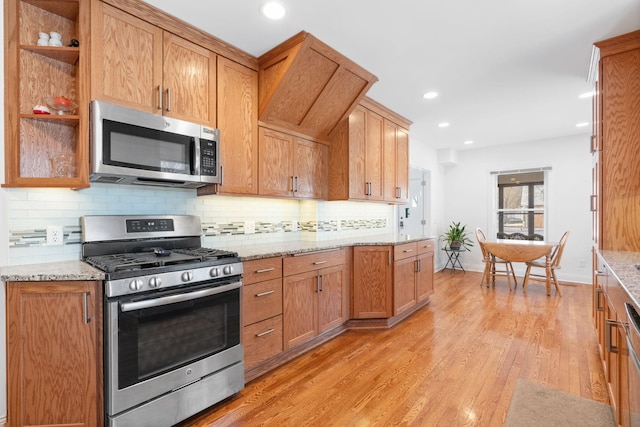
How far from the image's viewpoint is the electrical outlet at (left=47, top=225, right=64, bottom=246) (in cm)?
190

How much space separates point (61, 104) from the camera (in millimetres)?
1820

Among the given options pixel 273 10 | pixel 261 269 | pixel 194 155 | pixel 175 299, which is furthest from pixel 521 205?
pixel 175 299

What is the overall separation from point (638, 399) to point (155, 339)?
203 centimetres

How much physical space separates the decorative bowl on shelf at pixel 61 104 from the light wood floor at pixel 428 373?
6.40ft

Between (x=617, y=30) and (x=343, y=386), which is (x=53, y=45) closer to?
(x=343, y=386)

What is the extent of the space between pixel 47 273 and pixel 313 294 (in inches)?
70.2

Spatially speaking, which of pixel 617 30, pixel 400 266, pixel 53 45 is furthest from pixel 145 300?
pixel 617 30

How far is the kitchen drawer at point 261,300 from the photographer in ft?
7.29

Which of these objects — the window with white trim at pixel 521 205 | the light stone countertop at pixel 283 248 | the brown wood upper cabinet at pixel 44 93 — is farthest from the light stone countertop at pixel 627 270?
the window with white trim at pixel 521 205

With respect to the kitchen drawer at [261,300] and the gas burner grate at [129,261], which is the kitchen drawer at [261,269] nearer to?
the kitchen drawer at [261,300]

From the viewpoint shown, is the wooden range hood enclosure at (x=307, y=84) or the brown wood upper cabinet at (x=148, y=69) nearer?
the brown wood upper cabinet at (x=148, y=69)

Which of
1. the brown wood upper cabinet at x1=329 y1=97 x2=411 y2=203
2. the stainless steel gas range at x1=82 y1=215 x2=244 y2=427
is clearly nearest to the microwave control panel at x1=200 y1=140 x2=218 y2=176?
the stainless steel gas range at x1=82 y1=215 x2=244 y2=427

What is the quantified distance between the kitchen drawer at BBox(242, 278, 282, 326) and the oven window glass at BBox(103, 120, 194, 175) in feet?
3.07

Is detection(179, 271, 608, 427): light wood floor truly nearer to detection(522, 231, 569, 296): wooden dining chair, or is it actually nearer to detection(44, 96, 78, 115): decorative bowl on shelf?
detection(522, 231, 569, 296): wooden dining chair
